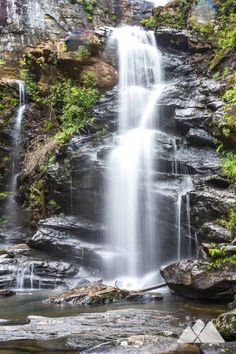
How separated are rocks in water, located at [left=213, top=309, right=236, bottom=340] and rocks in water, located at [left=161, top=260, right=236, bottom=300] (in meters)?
2.72

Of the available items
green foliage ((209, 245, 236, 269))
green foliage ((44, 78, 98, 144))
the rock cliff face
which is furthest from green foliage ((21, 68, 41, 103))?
green foliage ((209, 245, 236, 269))

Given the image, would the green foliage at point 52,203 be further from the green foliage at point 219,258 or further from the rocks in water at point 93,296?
the green foliage at point 219,258

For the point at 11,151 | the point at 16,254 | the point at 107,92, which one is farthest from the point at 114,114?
the point at 16,254

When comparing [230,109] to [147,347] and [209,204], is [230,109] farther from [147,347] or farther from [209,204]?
[147,347]

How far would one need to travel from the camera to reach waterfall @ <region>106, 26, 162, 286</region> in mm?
11656

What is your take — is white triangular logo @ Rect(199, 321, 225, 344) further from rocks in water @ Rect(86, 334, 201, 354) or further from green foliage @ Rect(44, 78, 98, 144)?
green foliage @ Rect(44, 78, 98, 144)

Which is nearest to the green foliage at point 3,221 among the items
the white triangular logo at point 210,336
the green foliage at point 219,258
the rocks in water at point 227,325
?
the green foliage at point 219,258

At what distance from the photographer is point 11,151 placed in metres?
17.3

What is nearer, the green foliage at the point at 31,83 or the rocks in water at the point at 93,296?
the rocks in water at the point at 93,296

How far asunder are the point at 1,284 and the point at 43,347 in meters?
6.51

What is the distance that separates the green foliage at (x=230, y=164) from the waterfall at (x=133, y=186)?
2.21 meters

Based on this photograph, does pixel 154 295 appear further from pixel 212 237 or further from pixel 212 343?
pixel 212 343

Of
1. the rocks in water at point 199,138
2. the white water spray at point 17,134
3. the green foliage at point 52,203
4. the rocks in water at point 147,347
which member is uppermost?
the white water spray at point 17,134

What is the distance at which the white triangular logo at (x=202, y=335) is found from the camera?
4.66m
